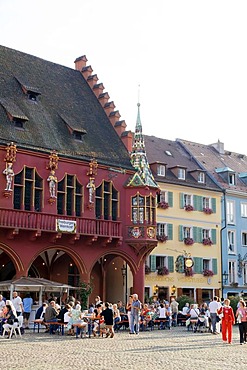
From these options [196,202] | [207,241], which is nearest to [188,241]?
[207,241]

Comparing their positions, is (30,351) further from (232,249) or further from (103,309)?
(232,249)

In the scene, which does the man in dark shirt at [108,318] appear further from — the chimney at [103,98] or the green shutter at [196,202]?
the green shutter at [196,202]

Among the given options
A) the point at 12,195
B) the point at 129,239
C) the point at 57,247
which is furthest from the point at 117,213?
the point at 12,195

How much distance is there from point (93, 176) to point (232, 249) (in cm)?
1739

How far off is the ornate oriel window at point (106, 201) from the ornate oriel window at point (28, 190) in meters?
4.15

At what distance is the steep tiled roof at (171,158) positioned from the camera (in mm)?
46281

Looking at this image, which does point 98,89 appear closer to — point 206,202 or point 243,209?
point 206,202

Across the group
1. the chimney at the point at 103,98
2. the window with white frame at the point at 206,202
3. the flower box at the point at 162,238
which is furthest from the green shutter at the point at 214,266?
the chimney at the point at 103,98

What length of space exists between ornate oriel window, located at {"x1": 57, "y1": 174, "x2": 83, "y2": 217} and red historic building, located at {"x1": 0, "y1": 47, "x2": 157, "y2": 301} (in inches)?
2.2

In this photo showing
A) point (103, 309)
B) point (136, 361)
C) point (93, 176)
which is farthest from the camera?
point (93, 176)

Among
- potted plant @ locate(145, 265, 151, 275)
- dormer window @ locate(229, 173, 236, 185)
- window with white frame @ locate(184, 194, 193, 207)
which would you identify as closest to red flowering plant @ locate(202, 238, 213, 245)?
window with white frame @ locate(184, 194, 193, 207)

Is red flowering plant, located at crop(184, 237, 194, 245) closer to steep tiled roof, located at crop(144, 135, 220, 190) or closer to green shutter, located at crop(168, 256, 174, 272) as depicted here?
green shutter, located at crop(168, 256, 174, 272)

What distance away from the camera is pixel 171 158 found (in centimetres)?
4891

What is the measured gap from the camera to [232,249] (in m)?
48.3
